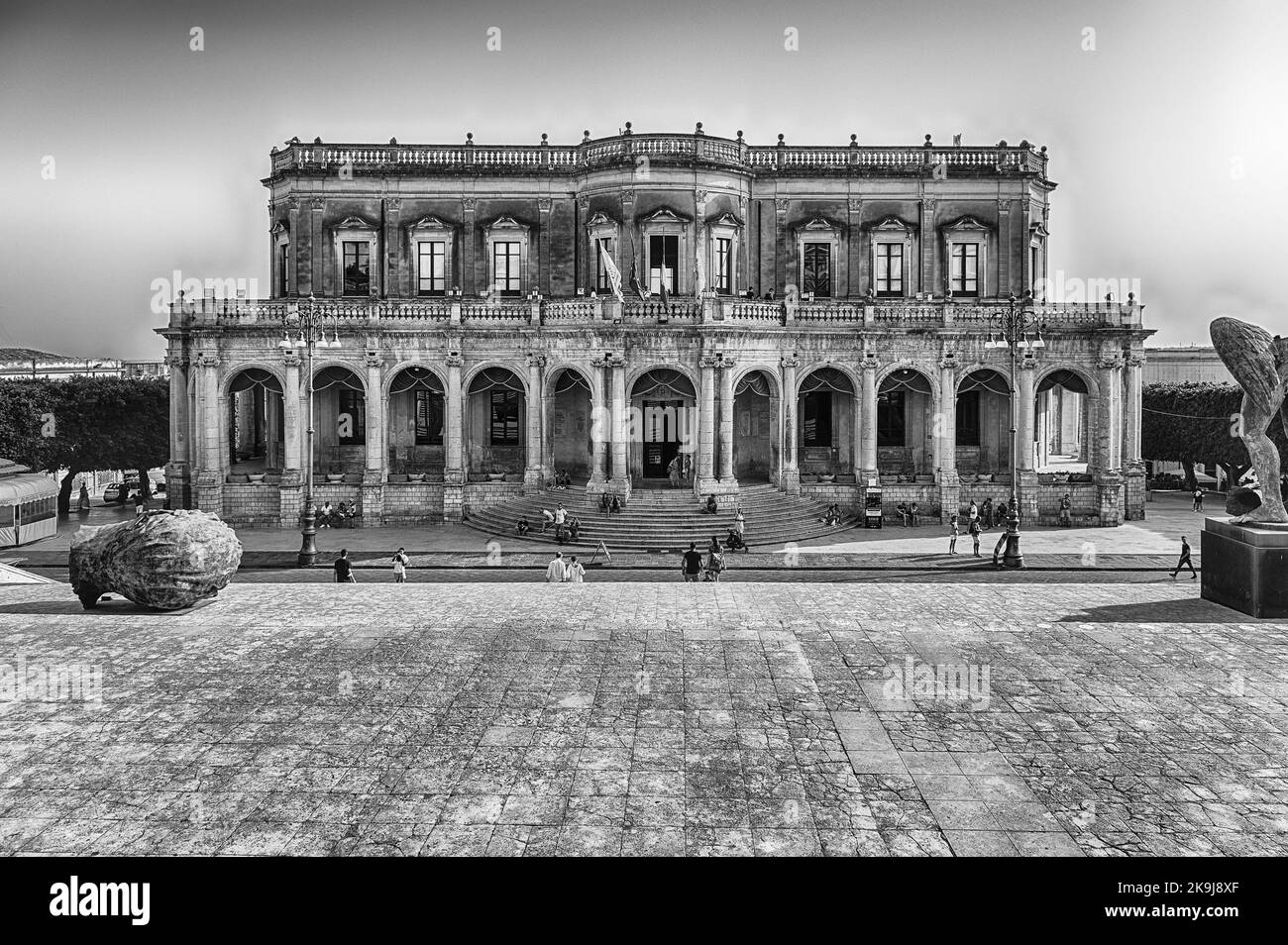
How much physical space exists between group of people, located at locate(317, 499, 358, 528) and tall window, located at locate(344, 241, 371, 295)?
1105 cm

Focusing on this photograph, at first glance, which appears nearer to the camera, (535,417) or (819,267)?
(535,417)

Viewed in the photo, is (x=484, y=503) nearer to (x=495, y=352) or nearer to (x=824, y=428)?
(x=495, y=352)

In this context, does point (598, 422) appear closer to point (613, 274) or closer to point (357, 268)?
point (613, 274)

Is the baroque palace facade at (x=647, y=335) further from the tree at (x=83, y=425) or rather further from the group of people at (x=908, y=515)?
the tree at (x=83, y=425)

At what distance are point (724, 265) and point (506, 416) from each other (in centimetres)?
1180

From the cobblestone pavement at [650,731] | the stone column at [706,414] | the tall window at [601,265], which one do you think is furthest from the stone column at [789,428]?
the cobblestone pavement at [650,731]

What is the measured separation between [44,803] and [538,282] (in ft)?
122

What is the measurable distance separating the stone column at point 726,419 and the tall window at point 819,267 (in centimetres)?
843

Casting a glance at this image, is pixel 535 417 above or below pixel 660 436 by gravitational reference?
above

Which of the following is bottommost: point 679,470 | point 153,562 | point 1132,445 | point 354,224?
point 153,562

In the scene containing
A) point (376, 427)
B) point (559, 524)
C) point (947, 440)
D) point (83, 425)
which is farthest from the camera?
point (83, 425)

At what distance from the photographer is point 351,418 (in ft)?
146

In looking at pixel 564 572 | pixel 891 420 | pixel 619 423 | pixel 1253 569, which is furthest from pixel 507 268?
pixel 1253 569

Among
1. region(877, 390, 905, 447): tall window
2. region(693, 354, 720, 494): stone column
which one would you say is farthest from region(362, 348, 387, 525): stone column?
region(877, 390, 905, 447): tall window
